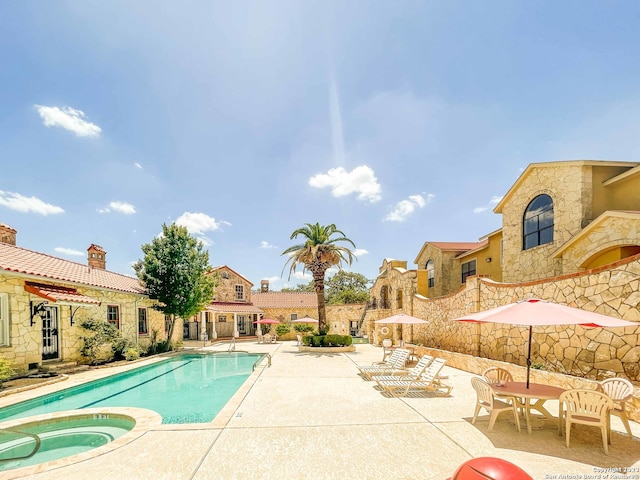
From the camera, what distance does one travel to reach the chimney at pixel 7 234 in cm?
1584

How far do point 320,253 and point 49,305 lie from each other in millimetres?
15256

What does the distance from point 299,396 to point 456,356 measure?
850cm

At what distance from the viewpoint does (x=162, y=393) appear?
11.3 metres

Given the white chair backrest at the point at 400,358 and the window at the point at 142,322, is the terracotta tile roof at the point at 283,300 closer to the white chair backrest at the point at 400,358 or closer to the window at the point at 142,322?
the window at the point at 142,322

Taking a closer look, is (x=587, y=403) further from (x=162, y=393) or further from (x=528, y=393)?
(x=162, y=393)

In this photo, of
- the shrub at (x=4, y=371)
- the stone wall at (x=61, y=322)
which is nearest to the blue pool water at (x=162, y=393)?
the shrub at (x=4, y=371)

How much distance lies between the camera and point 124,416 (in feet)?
25.1

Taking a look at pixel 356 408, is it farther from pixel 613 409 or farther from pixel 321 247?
pixel 321 247

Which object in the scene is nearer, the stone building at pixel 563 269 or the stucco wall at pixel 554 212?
the stone building at pixel 563 269

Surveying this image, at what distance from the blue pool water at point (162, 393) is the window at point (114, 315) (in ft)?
12.0

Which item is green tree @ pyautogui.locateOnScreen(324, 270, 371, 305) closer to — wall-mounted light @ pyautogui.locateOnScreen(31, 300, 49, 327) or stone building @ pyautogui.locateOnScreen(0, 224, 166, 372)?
stone building @ pyautogui.locateOnScreen(0, 224, 166, 372)

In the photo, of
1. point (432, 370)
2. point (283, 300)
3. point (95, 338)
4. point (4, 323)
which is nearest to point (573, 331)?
point (432, 370)

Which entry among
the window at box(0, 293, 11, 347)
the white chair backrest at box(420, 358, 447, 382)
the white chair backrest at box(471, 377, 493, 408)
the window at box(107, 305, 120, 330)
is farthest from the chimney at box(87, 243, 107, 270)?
the white chair backrest at box(471, 377, 493, 408)

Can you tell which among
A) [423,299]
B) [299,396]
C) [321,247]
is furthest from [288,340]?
[299,396]
